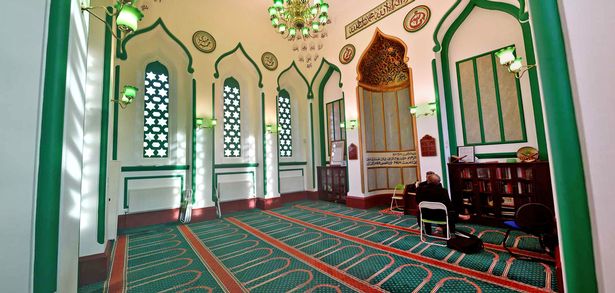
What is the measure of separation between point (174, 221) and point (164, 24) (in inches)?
181

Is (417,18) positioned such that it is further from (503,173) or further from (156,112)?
(156,112)

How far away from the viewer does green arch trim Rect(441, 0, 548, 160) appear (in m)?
3.85

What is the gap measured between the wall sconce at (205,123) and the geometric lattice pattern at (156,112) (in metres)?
0.77

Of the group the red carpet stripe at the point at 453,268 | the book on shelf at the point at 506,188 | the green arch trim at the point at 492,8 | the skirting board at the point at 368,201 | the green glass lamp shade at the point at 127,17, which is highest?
the green arch trim at the point at 492,8

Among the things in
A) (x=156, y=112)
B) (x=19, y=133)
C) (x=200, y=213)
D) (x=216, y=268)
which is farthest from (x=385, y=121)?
(x=19, y=133)

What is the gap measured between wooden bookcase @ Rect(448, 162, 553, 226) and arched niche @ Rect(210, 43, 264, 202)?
4.77 m

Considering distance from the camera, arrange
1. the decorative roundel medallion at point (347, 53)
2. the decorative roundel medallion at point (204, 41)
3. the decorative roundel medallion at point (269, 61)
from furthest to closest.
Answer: the decorative roundel medallion at point (269, 61) → the decorative roundel medallion at point (347, 53) → the decorative roundel medallion at point (204, 41)

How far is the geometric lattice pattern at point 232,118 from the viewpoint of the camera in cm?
644

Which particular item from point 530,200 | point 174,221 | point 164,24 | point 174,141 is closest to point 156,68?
point 164,24

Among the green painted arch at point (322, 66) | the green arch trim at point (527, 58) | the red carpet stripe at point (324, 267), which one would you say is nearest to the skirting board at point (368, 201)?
the green arch trim at point (527, 58)

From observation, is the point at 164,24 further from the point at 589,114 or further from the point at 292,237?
the point at 589,114

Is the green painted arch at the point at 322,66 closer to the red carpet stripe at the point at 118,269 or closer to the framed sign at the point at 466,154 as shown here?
the framed sign at the point at 466,154

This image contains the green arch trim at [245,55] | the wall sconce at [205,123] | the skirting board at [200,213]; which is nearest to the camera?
the skirting board at [200,213]

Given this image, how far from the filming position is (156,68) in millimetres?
5633
